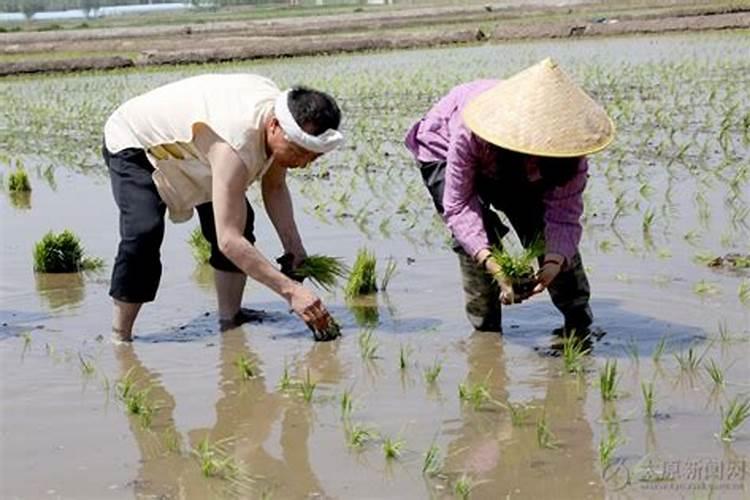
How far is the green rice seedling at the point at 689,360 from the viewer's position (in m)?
3.70

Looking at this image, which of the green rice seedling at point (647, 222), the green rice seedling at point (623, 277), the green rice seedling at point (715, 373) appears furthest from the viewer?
the green rice seedling at point (647, 222)

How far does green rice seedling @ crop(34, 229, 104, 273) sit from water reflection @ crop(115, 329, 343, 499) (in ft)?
4.41

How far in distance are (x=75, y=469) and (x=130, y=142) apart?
150cm

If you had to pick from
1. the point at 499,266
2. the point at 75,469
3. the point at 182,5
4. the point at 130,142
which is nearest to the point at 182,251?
the point at 130,142

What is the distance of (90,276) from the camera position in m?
5.37

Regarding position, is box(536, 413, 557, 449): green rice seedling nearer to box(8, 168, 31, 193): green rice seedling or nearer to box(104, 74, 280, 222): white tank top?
box(104, 74, 280, 222): white tank top

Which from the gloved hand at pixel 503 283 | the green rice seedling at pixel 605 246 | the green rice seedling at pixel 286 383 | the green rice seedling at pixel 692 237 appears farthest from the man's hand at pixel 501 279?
the green rice seedling at pixel 692 237

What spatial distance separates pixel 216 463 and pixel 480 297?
142 centimetres

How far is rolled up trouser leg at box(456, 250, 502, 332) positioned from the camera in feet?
13.7

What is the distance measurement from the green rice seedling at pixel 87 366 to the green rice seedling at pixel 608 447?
1.65 meters

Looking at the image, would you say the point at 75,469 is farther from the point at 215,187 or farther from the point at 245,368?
the point at 215,187

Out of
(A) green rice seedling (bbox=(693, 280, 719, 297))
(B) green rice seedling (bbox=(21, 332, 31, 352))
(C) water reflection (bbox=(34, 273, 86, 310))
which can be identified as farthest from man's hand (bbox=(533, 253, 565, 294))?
(C) water reflection (bbox=(34, 273, 86, 310))

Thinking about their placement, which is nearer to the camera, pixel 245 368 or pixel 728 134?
pixel 245 368

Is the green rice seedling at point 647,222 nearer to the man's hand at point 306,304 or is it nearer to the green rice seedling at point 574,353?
the green rice seedling at point 574,353
